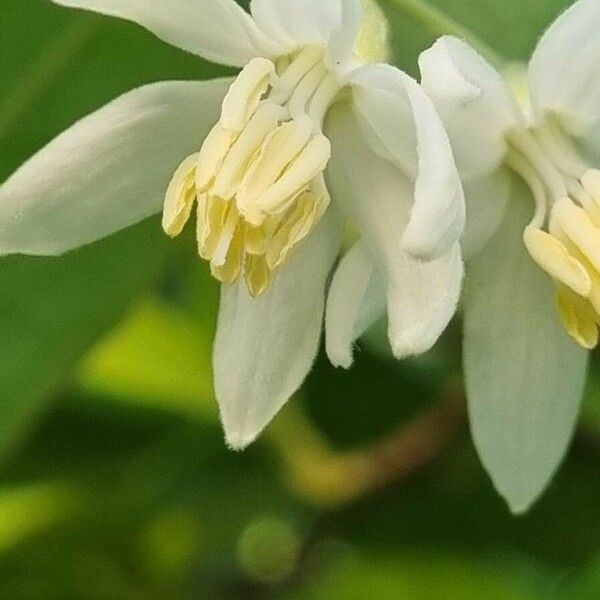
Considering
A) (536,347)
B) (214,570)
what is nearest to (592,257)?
(536,347)

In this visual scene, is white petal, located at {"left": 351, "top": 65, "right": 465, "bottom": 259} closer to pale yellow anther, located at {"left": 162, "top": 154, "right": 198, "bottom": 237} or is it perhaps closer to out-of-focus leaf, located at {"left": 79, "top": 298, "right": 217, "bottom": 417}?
pale yellow anther, located at {"left": 162, "top": 154, "right": 198, "bottom": 237}

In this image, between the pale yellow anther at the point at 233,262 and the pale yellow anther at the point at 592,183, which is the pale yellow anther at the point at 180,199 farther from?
the pale yellow anther at the point at 592,183

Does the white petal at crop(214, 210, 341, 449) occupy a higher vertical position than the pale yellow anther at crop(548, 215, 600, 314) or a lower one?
lower

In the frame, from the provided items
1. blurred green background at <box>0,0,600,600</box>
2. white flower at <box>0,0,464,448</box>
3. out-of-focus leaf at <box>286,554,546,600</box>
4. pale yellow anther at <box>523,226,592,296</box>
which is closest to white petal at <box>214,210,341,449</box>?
white flower at <box>0,0,464,448</box>

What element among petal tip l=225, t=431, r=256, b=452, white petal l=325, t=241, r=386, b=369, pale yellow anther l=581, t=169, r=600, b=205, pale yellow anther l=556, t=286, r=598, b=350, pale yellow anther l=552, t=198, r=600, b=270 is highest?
pale yellow anther l=581, t=169, r=600, b=205

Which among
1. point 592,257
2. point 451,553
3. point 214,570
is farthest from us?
point 214,570

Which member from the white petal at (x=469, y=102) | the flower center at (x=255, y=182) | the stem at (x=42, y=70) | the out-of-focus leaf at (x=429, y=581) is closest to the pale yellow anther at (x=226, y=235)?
the flower center at (x=255, y=182)

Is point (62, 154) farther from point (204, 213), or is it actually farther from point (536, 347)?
point (536, 347)
